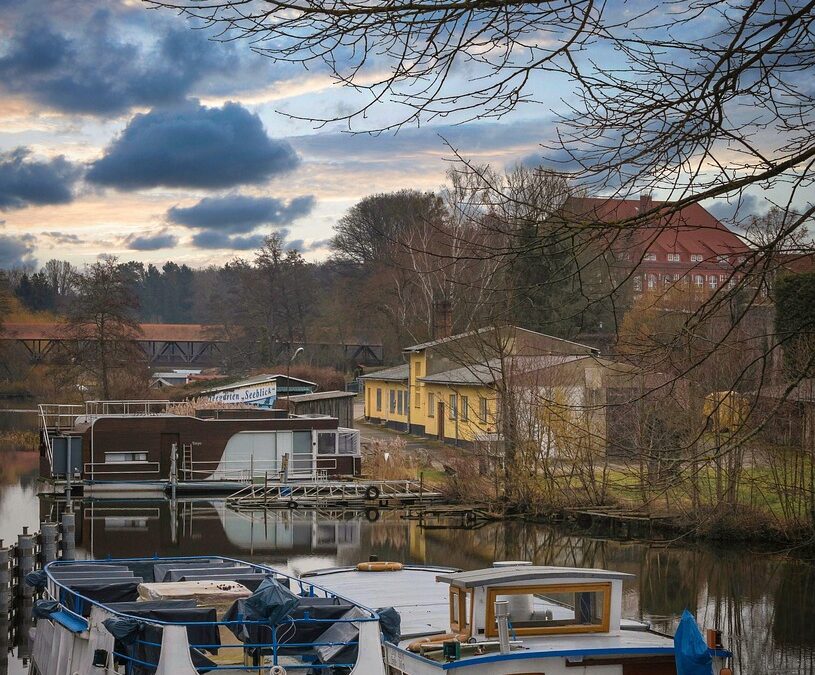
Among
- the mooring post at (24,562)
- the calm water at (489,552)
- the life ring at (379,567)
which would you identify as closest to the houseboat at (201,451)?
the calm water at (489,552)

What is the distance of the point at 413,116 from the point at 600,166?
47.7 inches

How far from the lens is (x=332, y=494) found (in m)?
38.0

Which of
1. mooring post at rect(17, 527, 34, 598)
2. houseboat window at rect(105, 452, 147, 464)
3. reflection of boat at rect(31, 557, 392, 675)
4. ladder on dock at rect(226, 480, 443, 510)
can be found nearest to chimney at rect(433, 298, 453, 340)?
ladder on dock at rect(226, 480, 443, 510)

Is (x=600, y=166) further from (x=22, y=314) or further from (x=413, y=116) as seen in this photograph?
(x=22, y=314)

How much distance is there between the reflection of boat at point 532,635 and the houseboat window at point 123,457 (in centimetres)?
2823

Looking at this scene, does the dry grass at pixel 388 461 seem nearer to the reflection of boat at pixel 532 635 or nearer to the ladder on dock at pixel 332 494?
the ladder on dock at pixel 332 494

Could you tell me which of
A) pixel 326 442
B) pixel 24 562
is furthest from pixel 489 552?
pixel 326 442

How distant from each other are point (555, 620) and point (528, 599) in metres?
0.44

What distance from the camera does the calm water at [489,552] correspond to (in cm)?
2097

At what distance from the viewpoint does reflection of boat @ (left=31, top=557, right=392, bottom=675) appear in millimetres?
12445

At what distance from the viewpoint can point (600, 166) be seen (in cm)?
705

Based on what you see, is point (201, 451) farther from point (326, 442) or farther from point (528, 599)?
point (528, 599)

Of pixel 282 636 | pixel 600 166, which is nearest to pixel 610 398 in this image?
pixel 282 636

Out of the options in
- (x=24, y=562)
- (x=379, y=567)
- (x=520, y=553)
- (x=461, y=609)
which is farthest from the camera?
(x=520, y=553)
